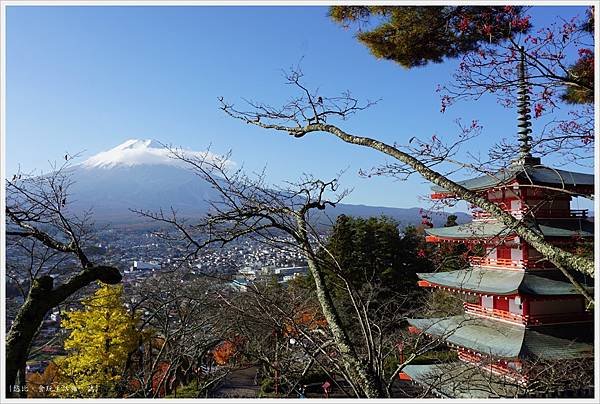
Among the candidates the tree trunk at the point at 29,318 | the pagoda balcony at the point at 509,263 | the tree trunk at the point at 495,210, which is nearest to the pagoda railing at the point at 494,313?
the pagoda balcony at the point at 509,263

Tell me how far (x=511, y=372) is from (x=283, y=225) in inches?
217

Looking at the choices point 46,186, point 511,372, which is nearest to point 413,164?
point 46,186

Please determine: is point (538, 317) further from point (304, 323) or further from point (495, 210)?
point (495, 210)

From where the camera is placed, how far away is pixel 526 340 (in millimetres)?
6508

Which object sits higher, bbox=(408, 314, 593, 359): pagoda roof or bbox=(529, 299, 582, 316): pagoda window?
bbox=(529, 299, 582, 316): pagoda window

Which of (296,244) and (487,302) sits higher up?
(296,244)

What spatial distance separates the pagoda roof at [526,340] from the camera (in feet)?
20.7

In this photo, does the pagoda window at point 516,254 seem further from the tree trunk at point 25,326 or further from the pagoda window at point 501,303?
the tree trunk at point 25,326

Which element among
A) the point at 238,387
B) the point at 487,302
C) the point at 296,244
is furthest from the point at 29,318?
the point at 238,387

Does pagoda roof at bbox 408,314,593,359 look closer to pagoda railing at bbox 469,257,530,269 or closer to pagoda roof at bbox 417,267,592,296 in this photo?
pagoda roof at bbox 417,267,592,296

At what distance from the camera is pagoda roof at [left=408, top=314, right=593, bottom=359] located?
6312mm

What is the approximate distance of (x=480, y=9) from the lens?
117 inches

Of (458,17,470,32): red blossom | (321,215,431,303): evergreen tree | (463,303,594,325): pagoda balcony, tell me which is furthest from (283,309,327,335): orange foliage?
(321,215,431,303): evergreen tree

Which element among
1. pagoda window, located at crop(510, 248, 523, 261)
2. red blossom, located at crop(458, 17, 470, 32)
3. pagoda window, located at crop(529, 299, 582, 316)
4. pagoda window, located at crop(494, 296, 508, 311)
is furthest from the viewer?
pagoda window, located at crop(494, 296, 508, 311)
